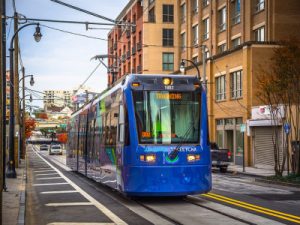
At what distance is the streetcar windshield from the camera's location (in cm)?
1402

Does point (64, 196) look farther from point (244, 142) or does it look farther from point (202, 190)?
point (244, 142)

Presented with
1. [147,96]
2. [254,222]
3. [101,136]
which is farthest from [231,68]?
[254,222]

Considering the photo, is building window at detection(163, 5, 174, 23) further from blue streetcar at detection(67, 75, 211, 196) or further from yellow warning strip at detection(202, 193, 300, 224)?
blue streetcar at detection(67, 75, 211, 196)

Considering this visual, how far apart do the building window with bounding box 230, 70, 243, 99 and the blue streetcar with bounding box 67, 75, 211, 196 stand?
27.4 meters

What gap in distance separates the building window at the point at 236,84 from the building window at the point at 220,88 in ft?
6.34

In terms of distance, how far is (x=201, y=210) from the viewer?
523 inches

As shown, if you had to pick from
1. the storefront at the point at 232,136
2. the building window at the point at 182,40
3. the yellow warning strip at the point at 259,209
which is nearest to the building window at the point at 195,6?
the building window at the point at 182,40

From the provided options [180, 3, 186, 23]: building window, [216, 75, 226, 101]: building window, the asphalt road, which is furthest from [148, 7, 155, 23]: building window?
the asphalt road

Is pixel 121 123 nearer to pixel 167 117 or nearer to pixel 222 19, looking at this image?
pixel 167 117

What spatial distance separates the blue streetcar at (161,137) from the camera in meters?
13.8

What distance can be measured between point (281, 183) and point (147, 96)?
11358mm

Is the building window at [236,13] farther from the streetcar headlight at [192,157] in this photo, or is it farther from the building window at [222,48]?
the streetcar headlight at [192,157]

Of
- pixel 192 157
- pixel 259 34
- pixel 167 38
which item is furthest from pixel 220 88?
pixel 192 157

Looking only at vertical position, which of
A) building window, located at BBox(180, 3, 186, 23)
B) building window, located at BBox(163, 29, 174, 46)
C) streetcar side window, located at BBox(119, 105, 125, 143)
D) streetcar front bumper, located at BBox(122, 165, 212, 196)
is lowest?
streetcar front bumper, located at BBox(122, 165, 212, 196)
